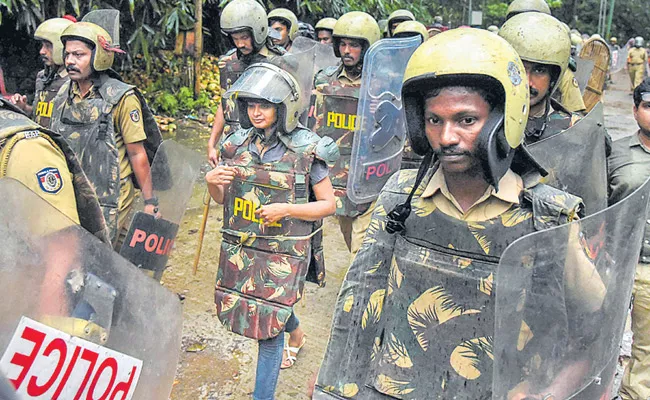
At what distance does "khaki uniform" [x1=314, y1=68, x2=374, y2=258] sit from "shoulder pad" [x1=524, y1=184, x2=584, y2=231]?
9.23 feet

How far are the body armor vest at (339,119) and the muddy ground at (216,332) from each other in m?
0.98

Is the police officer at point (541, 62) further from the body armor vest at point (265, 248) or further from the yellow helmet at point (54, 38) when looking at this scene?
the yellow helmet at point (54, 38)

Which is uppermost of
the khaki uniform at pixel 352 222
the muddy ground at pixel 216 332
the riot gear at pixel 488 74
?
the riot gear at pixel 488 74

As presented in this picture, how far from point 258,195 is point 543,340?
2034 mm

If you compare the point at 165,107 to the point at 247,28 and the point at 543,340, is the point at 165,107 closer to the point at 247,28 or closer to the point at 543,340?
the point at 247,28

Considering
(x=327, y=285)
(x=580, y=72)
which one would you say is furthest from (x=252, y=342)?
(x=580, y=72)

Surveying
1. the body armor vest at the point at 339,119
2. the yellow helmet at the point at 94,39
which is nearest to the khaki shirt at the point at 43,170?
the yellow helmet at the point at 94,39

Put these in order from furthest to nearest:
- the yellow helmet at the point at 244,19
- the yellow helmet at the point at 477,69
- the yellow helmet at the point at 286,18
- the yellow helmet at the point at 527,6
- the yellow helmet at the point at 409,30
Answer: the yellow helmet at the point at 286,18 → the yellow helmet at the point at 409,30 → the yellow helmet at the point at 527,6 → the yellow helmet at the point at 244,19 → the yellow helmet at the point at 477,69

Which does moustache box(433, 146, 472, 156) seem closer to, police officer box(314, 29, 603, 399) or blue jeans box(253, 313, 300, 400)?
police officer box(314, 29, 603, 399)

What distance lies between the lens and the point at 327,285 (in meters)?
5.38

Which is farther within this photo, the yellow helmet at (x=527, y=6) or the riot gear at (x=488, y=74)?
the yellow helmet at (x=527, y=6)

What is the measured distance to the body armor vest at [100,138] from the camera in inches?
158

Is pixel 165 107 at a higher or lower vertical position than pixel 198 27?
lower

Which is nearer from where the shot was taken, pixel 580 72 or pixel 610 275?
pixel 610 275
